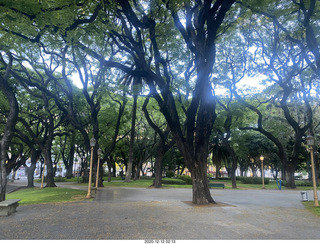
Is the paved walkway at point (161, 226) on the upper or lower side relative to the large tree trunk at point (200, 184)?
lower

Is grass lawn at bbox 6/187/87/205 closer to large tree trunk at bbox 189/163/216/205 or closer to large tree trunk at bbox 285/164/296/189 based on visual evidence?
large tree trunk at bbox 189/163/216/205

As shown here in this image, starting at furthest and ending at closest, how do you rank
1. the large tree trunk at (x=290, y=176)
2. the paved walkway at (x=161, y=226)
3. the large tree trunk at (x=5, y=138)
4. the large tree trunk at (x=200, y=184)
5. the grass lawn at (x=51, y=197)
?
1. the large tree trunk at (x=290, y=176)
2. the grass lawn at (x=51, y=197)
3. the large tree trunk at (x=5, y=138)
4. the large tree trunk at (x=200, y=184)
5. the paved walkway at (x=161, y=226)

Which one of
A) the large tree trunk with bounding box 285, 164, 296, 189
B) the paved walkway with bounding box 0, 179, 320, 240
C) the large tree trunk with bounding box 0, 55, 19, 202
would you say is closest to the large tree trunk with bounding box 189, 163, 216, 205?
the paved walkway with bounding box 0, 179, 320, 240

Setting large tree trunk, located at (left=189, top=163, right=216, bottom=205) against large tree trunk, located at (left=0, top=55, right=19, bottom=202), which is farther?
large tree trunk, located at (left=0, top=55, right=19, bottom=202)

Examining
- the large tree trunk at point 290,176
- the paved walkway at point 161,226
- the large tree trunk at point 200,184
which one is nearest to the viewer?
the paved walkway at point 161,226

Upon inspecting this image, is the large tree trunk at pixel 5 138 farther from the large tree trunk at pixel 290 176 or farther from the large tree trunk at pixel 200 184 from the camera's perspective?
the large tree trunk at pixel 290 176

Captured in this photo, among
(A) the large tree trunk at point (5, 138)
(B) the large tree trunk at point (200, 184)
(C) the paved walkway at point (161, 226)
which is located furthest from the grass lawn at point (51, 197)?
(B) the large tree trunk at point (200, 184)

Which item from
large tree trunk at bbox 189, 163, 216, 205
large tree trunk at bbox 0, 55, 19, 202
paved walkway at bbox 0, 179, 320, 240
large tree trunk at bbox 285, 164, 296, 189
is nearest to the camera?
paved walkway at bbox 0, 179, 320, 240

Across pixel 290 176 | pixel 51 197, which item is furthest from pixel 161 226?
pixel 290 176

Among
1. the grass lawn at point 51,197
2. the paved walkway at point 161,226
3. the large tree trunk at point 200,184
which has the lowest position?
the grass lawn at point 51,197

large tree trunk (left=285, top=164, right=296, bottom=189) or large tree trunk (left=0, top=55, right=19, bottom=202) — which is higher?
large tree trunk (left=0, top=55, right=19, bottom=202)

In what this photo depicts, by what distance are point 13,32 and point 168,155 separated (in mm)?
36202

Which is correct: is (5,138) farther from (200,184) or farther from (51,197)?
(200,184)
